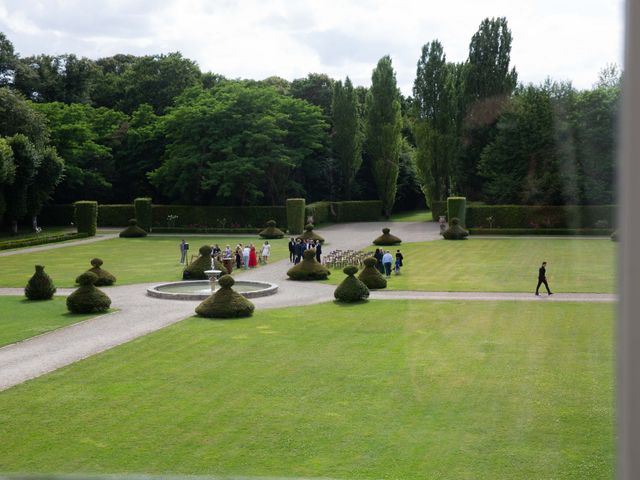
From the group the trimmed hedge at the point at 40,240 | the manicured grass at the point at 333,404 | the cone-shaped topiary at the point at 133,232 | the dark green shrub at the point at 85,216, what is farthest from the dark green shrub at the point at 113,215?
the manicured grass at the point at 333,404

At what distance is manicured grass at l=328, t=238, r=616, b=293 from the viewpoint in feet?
81.4

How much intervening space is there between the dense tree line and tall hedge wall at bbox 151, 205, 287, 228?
Result: 134cm

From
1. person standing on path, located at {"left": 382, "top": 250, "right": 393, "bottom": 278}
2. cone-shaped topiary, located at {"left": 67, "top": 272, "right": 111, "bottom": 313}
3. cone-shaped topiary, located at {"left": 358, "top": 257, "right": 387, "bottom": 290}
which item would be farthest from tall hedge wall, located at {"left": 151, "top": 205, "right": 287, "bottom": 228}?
cone-shaped topiary, located at {"left": 67, "top": 272, "right": 111, "bottom": 313}

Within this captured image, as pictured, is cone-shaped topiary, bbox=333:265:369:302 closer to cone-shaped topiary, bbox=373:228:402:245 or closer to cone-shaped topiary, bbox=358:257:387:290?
cone-shaped topiary, bbox=358:257:387:290

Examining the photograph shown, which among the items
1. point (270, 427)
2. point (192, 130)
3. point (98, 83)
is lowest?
point (270, 427)

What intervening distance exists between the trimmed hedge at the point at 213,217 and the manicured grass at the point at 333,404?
3140 cm

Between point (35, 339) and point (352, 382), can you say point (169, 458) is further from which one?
point (35, 339)

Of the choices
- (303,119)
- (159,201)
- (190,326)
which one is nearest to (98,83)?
Result: (159,201)

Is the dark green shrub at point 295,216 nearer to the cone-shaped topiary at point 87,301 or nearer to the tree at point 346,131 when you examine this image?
the tree at point 346,131

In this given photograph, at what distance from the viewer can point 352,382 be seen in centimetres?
1307

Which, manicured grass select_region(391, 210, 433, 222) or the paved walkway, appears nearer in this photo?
the paved walkway

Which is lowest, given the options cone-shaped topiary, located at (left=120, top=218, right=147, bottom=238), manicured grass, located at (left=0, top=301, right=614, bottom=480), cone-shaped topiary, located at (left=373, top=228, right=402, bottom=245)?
manicured grass, located at (left=0, top=301, right=614, bottom=480)

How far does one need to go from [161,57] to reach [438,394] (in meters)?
51.4

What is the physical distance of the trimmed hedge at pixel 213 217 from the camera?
49.5 metres
